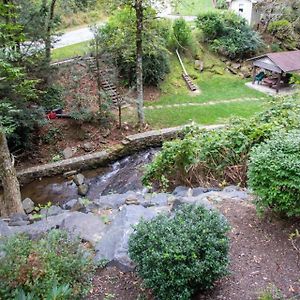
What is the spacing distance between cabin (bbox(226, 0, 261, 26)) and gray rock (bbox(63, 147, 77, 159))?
1448 cm

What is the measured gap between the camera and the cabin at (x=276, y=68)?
18469 mm

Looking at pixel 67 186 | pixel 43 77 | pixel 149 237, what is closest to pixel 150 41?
pixel 43 77

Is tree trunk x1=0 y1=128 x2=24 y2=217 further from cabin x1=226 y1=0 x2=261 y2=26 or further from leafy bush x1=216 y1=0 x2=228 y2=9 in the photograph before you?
leafy bush x1=216 y1=0 x2=228 y2=9

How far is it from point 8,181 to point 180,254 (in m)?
5.02

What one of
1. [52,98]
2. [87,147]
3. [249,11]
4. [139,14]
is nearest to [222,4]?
[249,11]

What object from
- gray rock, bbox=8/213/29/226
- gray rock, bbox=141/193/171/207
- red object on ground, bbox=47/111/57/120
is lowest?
red object on ground, bbox=47/111/57/120

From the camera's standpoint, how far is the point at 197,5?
2614 centimetres

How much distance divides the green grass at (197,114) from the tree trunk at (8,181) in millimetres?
7605

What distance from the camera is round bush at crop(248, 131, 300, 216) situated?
4.12 meters

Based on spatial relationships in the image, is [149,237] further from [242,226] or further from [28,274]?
[242,226]

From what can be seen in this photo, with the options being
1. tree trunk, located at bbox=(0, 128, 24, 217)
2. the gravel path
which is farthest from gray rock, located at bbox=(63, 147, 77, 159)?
the gravel path

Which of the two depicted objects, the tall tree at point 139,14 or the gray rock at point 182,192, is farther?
the tall tree at point 139,14

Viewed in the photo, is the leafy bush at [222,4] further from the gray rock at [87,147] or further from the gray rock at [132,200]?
the gray rock at [132,200]

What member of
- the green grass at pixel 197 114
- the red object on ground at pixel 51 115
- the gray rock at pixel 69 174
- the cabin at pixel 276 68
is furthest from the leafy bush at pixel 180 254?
the cabin at pixel 276 68
